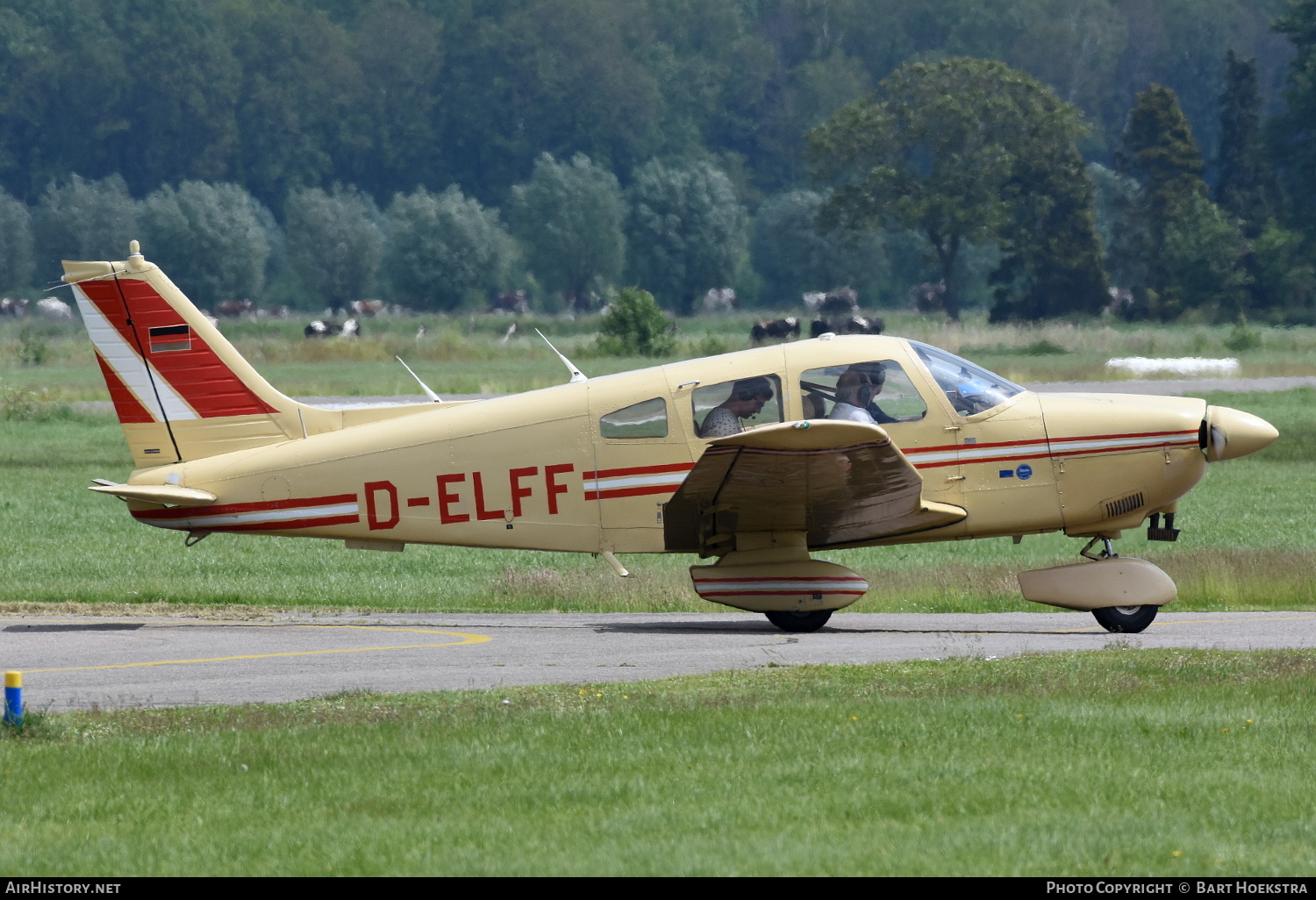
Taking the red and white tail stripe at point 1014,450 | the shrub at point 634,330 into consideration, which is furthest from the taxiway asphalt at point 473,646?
the shrub at point 634,330

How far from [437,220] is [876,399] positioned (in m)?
107

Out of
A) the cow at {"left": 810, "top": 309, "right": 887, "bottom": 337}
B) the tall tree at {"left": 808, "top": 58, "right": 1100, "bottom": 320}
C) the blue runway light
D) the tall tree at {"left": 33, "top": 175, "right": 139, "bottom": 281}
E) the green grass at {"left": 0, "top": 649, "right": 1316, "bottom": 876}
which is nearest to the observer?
the green grass at {"left": 0, "top": 649, "right": 1316, "bottom": 876}

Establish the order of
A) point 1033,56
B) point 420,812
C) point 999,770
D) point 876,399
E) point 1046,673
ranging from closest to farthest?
point 420,812 → point 999,770 → point 1046,673 → point 876,399 → point 1033,56

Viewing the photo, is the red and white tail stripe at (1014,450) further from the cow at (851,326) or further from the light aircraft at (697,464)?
the cow at (851,326)

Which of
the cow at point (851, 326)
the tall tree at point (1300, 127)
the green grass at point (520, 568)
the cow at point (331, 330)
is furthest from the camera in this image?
the tall tree at point (1300, 127)

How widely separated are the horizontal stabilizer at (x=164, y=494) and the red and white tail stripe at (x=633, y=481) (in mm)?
3285

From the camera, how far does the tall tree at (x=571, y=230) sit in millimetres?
117750

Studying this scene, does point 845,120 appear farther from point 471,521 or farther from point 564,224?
point 471,521

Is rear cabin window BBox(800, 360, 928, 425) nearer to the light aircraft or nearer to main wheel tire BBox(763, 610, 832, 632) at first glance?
the light aircraft

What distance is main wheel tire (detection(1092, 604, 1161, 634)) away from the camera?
13969mm

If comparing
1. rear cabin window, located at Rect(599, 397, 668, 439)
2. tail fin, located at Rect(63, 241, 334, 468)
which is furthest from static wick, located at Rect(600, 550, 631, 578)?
tail fin, located at Rect(63, 241, 334, 468)

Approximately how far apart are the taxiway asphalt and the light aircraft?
66 centimetres
